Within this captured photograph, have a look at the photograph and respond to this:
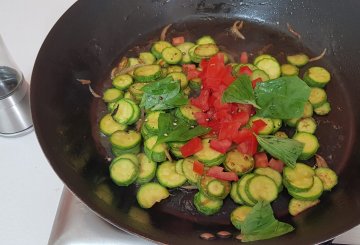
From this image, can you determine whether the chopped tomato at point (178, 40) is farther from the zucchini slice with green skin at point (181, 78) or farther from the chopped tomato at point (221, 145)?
the chopped tomato at point (221, 145)

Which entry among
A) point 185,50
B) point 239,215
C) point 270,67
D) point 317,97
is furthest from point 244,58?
point 239,215

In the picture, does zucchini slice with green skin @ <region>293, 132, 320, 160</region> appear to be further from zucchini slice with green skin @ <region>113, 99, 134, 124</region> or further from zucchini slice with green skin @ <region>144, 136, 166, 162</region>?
zucchini slice with green skin @ <region>113, 99, 134, 124</region>

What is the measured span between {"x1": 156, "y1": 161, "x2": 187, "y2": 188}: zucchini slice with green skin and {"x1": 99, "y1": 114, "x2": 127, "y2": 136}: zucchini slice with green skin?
22cm

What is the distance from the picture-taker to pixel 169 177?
1.32 m

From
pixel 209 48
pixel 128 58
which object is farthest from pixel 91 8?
pixel 209 48

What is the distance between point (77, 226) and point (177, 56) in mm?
778

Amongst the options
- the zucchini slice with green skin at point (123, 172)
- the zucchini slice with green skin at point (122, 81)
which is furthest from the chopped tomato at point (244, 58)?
the zucchini slice with green skin at point (123, 172)

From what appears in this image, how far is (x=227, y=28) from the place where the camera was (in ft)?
5.92

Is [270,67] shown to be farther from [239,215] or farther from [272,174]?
[239,215]

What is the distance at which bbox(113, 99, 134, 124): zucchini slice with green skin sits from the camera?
4.70 feet

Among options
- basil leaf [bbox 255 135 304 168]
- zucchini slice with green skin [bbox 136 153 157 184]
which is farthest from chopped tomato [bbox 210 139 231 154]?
zucchini slice with green skin [bbox 136 153 157 184]

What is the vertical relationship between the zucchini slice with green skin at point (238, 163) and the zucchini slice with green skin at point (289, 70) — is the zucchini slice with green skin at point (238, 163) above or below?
below

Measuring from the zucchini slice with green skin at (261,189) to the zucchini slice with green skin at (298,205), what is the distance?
0.07 m

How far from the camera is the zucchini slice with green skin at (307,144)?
136 cm
